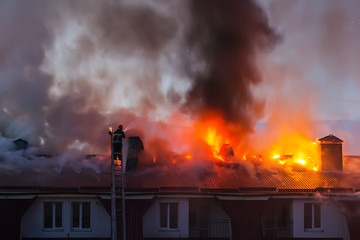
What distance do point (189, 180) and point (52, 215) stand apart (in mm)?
6736

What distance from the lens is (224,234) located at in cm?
2088

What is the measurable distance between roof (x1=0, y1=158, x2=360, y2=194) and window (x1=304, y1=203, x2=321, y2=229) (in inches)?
31.8

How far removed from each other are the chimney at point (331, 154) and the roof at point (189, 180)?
0.64 meters

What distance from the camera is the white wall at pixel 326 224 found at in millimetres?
21156

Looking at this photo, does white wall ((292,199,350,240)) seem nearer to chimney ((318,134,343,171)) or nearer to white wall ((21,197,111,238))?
chimney ((318,134,343,171))

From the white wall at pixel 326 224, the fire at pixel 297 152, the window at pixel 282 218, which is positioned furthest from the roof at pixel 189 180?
the fire at pixel 297 152

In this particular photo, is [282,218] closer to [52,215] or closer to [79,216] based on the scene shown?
[79,216]

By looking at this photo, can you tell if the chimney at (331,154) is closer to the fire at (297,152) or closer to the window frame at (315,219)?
the fire at (297,152)

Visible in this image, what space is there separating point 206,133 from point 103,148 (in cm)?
778

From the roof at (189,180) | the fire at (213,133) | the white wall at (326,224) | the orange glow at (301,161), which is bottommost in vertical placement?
the white wall at (326,224)

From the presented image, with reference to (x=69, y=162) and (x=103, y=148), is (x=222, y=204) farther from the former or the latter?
(x=103, y=148)

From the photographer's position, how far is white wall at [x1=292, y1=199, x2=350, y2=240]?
69.4ft

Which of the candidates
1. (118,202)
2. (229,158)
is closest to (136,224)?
(118,202)

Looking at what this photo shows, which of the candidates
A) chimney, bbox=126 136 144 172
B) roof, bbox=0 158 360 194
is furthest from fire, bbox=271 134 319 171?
chimney, bbox=126 136 144 172
